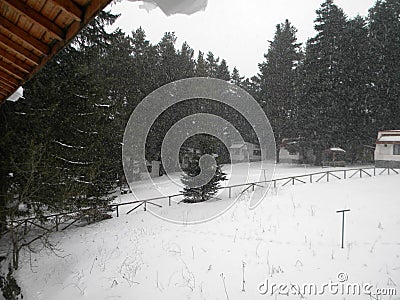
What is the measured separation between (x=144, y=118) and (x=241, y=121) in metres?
20.8

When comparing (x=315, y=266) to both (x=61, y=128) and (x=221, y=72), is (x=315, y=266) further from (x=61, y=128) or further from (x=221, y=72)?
(x=221, y=72)

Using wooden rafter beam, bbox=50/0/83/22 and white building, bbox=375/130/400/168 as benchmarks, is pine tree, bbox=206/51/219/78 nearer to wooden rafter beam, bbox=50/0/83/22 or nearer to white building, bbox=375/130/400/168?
white building, bbox=375/130/400/168

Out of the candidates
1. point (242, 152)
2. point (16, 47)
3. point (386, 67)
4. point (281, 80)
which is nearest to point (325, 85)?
point (386, 67)

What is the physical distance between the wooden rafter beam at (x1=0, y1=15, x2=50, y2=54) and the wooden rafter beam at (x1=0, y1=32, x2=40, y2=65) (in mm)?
209

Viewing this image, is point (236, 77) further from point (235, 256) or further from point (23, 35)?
point (23, 35)

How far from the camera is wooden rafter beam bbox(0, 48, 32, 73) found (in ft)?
9.64

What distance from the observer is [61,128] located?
36.5ft

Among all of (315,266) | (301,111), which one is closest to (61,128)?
(315,266)

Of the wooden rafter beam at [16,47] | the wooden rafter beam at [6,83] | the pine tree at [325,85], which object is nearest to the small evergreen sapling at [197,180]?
the wooden rafter beam at [6,83]

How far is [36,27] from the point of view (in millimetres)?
2334

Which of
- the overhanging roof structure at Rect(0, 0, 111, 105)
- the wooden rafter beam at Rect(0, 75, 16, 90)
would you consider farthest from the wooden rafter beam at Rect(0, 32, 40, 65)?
the wooden rafter beam at Rect(0, 75, 16, 90)

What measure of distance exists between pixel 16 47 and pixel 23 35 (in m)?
0.29

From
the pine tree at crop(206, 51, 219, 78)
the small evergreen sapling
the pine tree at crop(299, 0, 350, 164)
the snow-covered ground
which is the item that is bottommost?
the snow-covered ground

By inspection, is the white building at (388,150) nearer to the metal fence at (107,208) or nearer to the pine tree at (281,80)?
the metal fence at (107,208)
